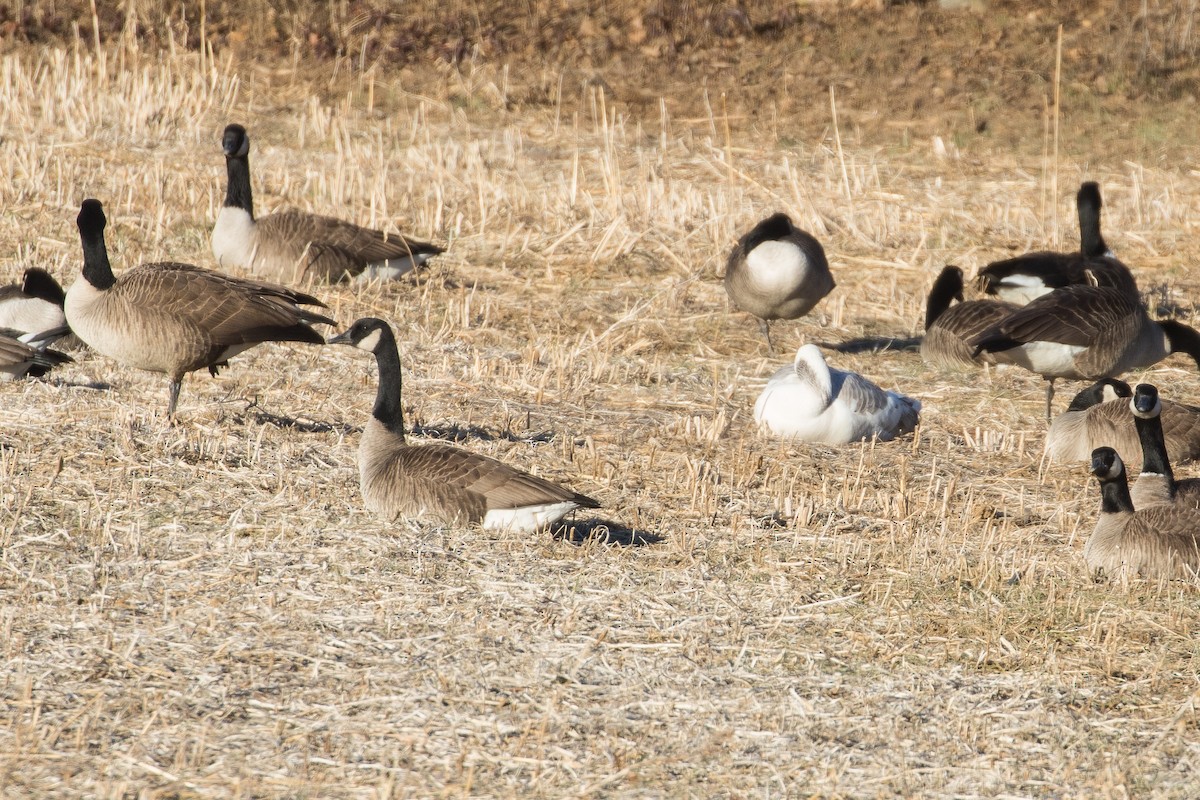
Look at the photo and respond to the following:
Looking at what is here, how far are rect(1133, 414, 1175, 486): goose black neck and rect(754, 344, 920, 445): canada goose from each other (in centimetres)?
187

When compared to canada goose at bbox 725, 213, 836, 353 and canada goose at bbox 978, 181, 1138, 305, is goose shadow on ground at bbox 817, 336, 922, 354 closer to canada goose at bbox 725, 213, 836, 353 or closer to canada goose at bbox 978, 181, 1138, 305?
canada goose at bbox 725, 213, 836, 353

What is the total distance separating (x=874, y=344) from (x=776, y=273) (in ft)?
4.96

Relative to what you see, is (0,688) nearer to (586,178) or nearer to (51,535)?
(51,535)

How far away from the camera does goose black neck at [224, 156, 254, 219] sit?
1176cm

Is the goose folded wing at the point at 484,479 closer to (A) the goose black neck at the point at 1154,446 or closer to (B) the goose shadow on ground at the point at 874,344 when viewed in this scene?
(A) the goose black neck at the point at 1154,446

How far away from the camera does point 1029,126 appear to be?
742 inches

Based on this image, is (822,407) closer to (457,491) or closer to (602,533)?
(602,533)

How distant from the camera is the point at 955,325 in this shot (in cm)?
1072

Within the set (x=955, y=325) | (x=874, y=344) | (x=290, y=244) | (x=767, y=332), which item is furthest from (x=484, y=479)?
(x=874, y=344)

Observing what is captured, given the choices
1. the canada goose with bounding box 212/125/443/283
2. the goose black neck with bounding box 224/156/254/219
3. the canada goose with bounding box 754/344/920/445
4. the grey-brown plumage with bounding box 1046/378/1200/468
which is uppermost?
the goose black neck with bounding box 224/156/254/219

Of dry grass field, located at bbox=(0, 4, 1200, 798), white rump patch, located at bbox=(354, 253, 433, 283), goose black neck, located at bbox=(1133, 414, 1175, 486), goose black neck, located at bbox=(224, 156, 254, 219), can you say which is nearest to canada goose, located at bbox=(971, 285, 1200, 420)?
dry grass field, located at bbox=(0, 4, 1200, 798)

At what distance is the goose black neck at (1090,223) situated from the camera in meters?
12.0

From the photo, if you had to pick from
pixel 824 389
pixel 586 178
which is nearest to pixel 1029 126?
pixel 586 178

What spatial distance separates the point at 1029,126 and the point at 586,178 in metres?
6.77
